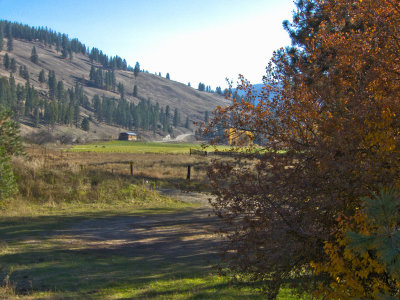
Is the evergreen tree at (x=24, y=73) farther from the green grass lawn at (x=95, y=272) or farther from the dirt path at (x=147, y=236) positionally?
the green grass lawn at (x=95, y=272)

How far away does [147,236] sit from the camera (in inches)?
569

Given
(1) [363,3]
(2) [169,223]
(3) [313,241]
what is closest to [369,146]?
(3) [313,241]

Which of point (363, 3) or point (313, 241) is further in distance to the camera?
point (363, 3)

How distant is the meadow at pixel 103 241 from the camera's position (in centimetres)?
806

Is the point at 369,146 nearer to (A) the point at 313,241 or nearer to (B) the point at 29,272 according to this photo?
(A) the point at 313,241

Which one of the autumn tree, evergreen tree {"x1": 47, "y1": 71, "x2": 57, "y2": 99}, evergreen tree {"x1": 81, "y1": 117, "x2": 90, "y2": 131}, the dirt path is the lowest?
the dirt path

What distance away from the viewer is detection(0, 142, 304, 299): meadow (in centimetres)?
806

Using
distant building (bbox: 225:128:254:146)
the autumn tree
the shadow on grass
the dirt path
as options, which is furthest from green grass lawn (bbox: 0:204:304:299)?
distant building (bbox: 225:128:254:146)

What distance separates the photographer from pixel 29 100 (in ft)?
476

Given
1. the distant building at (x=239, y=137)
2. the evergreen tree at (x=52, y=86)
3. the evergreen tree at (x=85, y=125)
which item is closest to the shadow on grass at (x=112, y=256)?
the distant building at (x=239, y=137)

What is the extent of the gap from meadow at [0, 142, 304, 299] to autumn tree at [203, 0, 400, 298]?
137 centimetres

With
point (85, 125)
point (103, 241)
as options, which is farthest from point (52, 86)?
point (103, 241)

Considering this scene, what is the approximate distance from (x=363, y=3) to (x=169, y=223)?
471 inches

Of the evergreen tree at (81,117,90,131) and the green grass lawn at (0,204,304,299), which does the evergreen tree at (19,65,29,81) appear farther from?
the green grass lawn at (0,204,304,299)
